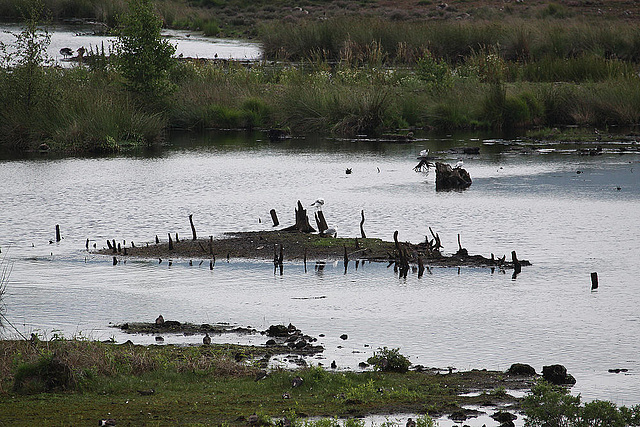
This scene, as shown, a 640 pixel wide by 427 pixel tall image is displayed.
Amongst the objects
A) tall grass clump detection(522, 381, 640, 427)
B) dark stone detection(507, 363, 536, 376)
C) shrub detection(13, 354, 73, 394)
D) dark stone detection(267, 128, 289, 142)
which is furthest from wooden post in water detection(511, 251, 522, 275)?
Result: dark stone detection(267, 128, 289, 142)

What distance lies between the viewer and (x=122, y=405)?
906cm

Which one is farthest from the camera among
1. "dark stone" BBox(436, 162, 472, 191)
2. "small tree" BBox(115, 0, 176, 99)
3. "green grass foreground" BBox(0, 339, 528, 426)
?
"small tree" BBox(115, 0, 176, 99)

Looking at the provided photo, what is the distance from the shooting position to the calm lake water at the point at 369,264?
1210 centimetres

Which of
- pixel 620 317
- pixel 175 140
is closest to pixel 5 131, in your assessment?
pixel 175 140

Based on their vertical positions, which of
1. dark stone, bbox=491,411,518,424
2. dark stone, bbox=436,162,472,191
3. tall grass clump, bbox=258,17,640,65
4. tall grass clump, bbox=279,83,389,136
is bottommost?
dark stone, bbox=491,411,518,424

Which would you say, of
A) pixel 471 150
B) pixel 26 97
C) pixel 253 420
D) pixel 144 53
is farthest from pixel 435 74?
pixel 253 420

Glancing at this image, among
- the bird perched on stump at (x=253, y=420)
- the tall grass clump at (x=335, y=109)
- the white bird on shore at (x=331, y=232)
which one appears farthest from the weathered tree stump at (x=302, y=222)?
the tall grass clump at (x=335, y=109)

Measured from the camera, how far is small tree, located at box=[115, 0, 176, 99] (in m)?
39.8

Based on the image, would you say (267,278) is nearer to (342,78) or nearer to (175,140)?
(175,140)

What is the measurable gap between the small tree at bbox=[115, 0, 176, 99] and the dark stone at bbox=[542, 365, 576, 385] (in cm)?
3196

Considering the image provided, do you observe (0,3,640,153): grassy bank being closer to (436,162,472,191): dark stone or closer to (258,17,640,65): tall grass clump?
(258,17,640,65): tall grass clump

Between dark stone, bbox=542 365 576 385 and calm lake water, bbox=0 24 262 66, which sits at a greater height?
calm lake water, bbox=0 24 262 66

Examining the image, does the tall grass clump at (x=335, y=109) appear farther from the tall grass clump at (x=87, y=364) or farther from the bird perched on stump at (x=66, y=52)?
the tall grass clump at (x=87, y=364)

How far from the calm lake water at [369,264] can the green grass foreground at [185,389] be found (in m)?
1.00
